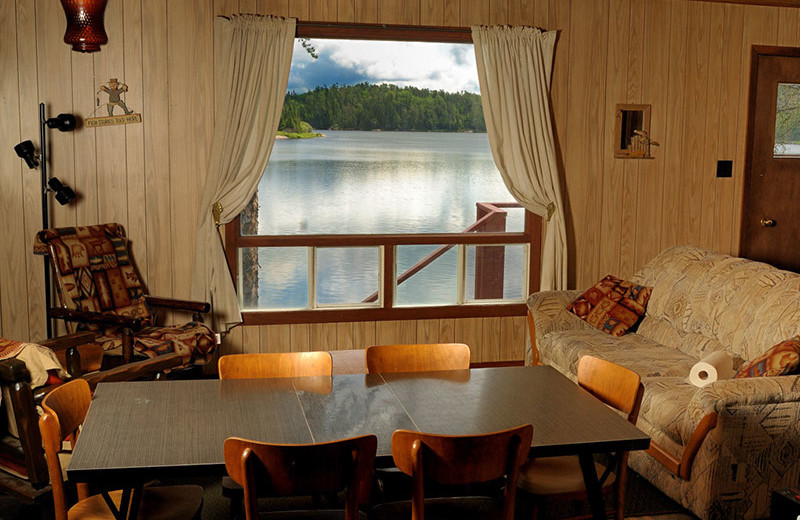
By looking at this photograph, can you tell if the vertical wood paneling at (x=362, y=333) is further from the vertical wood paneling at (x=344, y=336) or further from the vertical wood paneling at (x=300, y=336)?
the vertical wood paneling at (x=300, y=336)

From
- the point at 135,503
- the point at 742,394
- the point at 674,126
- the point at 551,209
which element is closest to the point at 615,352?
the point at 742,394

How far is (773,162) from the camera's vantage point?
19.8 ft

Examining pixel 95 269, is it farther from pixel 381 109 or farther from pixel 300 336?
pixel 381 109

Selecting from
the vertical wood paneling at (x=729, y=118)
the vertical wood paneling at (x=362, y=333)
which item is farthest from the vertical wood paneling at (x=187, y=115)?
the vertical wood paneling at (x=729, y=118)

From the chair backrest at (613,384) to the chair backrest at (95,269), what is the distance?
3.04 m

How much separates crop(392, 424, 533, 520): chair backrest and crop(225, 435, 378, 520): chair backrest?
101 millimetres

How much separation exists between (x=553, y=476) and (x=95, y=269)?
3235 millimetres

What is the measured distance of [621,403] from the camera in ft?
9.29

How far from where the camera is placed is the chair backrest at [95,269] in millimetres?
4730

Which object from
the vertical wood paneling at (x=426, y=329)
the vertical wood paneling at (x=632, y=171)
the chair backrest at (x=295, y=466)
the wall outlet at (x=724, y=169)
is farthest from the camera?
the wall outlet at (x=724, y=169)

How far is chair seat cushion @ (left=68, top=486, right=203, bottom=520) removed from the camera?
2438mm

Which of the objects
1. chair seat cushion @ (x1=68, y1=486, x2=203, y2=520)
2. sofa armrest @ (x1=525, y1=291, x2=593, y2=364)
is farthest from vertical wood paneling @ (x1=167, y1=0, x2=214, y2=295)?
chair seat cushion @ (x1=68, y1=486, x2=203, y2=520)

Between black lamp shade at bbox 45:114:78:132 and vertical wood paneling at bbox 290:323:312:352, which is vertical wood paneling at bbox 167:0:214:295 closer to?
black lamp shade at bbox 45:114:78:132

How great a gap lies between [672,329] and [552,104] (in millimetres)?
1881
